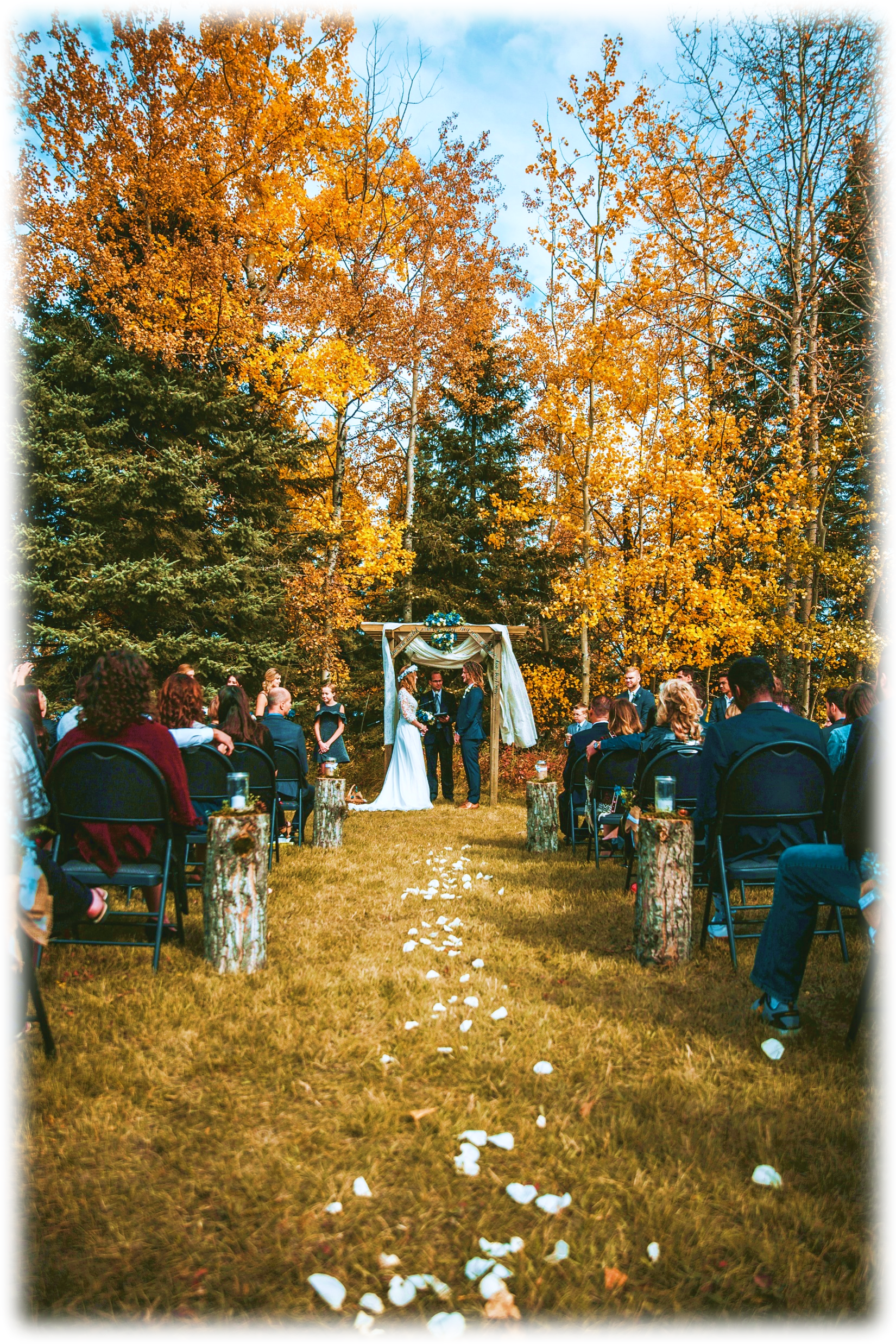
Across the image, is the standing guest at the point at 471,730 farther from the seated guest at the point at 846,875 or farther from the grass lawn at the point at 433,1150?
the seated guest at the point at 846,875

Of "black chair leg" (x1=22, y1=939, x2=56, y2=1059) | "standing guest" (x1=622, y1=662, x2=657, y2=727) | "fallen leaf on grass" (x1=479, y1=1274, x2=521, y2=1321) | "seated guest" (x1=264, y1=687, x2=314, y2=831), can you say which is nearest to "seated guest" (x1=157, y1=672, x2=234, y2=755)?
"seated guest" (x1=264, y1=687, x2=314, y2=831)

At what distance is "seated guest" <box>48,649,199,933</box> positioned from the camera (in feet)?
11.7

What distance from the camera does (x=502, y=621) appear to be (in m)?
16.1

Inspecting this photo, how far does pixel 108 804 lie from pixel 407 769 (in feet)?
25.8

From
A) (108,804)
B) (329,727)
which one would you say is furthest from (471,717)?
(108,804)

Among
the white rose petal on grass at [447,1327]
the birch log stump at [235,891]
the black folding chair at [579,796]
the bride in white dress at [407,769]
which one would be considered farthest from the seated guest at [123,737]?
the bride in white dress at [407,769]

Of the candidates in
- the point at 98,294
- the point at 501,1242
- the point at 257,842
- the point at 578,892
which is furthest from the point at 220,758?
the point at 98,294

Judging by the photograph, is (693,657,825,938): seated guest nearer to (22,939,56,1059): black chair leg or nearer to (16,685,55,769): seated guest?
(22,939,56,1059): black chair leg

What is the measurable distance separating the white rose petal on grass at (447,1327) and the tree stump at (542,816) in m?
5.44

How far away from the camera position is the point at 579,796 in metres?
7.30

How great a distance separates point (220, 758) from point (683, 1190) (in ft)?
12.1

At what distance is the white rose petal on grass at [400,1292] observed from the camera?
163 centimetres

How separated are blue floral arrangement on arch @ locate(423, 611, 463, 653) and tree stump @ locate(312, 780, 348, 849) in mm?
5304

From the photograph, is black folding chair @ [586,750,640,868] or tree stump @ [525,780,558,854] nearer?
black folding chair @ [586,750,640,868]
